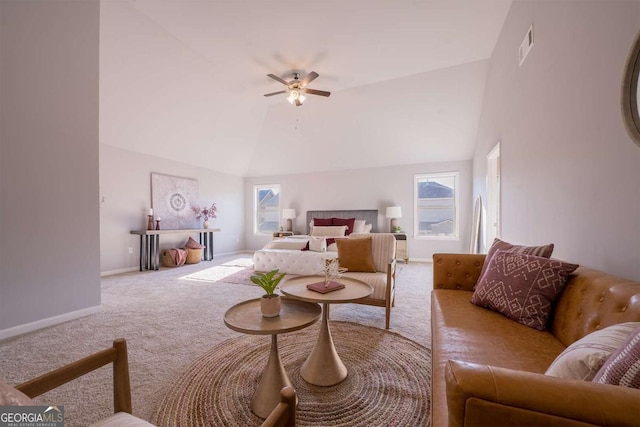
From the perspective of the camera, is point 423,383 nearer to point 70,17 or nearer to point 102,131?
point 70,17

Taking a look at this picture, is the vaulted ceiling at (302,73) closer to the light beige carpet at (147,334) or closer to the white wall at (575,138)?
the white wall at (575,138)

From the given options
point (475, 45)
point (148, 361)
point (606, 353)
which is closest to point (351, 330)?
point (148, 361)

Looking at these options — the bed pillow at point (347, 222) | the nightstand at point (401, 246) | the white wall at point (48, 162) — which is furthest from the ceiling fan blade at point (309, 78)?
the nightstand at point (401, 246)

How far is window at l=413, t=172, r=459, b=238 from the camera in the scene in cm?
620

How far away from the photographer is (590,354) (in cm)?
75

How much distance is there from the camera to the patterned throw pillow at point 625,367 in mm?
605

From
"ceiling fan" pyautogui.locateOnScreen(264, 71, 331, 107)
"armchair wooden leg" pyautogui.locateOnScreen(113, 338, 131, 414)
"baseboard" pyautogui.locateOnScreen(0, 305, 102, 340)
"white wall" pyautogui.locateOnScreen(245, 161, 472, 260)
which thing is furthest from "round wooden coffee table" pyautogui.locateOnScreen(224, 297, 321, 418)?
"white wall" pyautogui.locateOnScreen(245, 161, 472, 260)

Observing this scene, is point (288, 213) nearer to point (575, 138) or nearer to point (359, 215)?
point (359, 215)

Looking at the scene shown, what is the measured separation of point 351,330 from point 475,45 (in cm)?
Result: 406

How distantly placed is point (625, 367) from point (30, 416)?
1410 mm

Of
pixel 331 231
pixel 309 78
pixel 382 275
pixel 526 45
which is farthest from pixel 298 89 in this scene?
pixel 331 231

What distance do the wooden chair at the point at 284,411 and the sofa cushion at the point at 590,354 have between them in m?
0.79

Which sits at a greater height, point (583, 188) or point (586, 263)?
point (583, 188)

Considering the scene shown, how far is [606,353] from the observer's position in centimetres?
74
